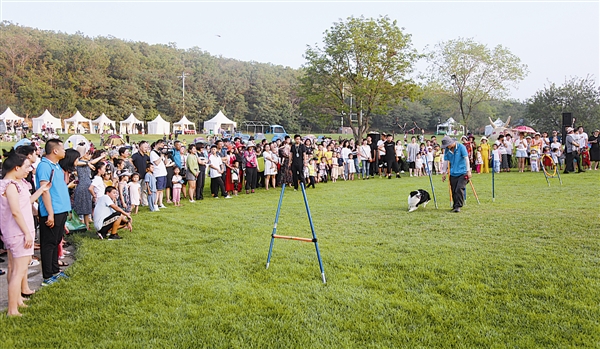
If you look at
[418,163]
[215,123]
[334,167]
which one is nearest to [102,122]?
[215,123]

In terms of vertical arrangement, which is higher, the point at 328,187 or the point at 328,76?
the point at 328,76

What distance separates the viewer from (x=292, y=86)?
254 ft

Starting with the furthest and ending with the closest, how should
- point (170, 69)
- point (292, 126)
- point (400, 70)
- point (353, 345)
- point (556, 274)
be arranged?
point (170, 69) < point (292, 126) < point (400, 70) < point (556, 274) < point (353, 345)

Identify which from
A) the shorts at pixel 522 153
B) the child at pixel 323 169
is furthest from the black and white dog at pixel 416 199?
the shorts at pixel 522 153

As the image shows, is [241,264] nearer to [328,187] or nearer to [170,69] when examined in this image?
[328,187]

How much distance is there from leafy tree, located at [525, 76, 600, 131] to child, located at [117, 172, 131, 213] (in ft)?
111

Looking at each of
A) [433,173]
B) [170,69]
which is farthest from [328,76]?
[170,69]

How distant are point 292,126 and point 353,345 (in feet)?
249

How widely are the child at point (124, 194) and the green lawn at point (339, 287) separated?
3.62 feet

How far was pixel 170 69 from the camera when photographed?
86688 mm

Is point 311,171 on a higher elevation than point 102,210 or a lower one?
higher

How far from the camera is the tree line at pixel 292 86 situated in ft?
104

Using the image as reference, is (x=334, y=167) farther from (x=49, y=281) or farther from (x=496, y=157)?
(x=49, y=281)

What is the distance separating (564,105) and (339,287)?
116 feet
